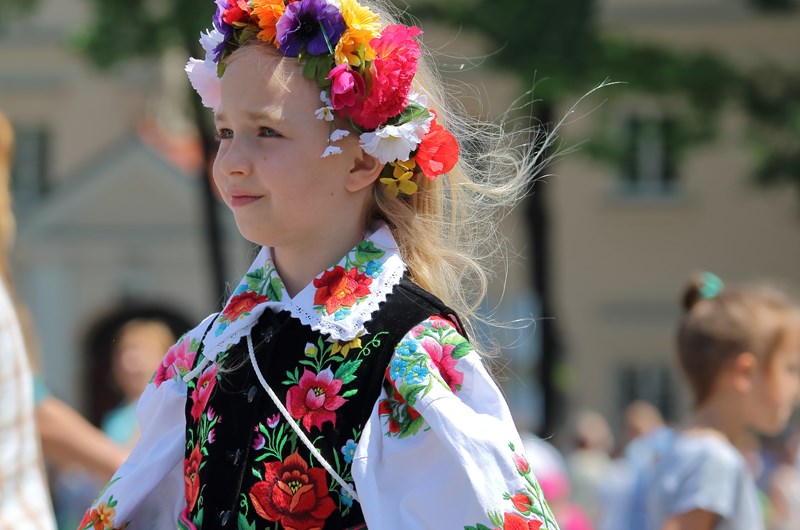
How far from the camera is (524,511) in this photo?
2.31m

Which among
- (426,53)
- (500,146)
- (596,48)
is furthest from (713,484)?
(596,48)

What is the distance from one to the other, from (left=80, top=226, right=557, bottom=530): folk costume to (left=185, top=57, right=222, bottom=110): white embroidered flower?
330 millimetres

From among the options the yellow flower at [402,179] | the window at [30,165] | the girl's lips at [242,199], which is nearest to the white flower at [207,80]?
the girl's lips at [242,199]

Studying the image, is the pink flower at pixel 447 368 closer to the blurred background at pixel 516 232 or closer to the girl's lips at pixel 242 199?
the girl's lips at pixel 242 199

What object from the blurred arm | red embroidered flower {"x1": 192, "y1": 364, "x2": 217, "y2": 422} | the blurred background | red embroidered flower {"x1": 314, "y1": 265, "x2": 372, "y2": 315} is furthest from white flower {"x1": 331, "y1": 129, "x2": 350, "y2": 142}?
the blurred background

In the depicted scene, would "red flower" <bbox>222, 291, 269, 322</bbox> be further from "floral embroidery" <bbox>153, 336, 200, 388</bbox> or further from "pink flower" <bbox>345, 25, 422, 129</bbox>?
"pink flower" <bbox>345, 25, 422, 129</bbox>

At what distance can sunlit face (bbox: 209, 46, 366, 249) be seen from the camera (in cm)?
251

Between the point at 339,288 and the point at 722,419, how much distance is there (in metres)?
1.99

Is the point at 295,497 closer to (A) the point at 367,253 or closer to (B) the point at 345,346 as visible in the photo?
(B) the point at 345,346

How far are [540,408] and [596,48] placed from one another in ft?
13.3

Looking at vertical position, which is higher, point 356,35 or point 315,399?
point 356,35

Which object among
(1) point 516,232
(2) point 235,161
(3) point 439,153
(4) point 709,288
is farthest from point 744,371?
(1) point 516,232

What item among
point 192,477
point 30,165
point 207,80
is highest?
point 207,80

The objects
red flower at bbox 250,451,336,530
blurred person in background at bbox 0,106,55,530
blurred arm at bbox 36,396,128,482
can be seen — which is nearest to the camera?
red flower at bbox 250,451,336,530
